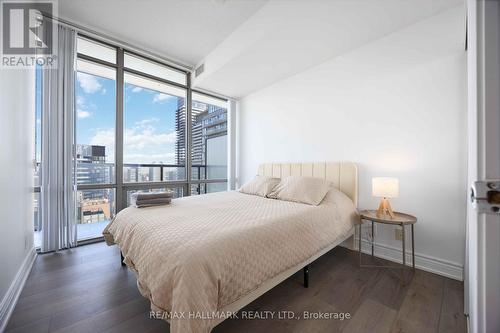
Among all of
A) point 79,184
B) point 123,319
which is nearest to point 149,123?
point 79,184

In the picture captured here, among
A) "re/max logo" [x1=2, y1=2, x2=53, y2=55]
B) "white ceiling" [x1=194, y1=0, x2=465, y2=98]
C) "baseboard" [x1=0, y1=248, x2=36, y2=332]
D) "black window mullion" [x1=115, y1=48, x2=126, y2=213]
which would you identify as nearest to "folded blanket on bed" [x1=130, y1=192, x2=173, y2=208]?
"baseboard" [x1=0, y1=248, x2=36, y2=332]

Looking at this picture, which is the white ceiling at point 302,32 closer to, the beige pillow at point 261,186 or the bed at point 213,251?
the beige pillow at point 261,186

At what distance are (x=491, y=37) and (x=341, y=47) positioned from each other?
2275mm

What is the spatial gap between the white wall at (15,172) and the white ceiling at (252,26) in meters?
1.27

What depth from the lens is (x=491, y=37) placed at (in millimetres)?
578

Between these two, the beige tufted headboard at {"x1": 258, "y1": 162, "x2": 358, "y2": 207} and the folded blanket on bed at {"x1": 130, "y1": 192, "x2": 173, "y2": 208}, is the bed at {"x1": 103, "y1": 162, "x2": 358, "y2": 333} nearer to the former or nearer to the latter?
the folded blanket on bed at {"x1": 130, "y1": 192, "x2": 173, "y2": 208}

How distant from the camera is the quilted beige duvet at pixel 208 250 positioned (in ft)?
Answer: 3.03

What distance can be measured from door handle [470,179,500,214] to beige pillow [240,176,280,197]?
2148 millimetres

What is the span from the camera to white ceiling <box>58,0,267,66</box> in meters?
2.21

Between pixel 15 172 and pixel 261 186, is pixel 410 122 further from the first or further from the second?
pixel 15 172

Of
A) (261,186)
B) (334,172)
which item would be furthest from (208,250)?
(334,172)

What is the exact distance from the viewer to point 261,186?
111 inches

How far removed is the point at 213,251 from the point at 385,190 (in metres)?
1.86

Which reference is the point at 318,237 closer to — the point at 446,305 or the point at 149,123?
the point at 446,305
